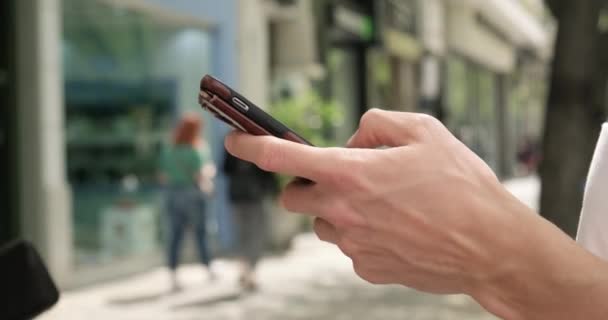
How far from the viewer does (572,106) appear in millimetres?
7652

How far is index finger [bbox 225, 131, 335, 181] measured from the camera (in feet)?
3.21

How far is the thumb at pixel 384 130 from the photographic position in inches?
40.4

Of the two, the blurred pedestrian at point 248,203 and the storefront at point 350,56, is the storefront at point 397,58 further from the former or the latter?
the blurred pedestrian at point 248,203

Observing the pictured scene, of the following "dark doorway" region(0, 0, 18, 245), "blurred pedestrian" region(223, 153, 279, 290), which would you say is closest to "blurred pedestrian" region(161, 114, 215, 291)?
"blurred pedestrian" region(223, 153, 279, 290)

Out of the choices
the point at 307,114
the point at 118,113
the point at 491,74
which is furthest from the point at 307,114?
the point at 491,74

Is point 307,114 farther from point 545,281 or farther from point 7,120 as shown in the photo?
point 545,281

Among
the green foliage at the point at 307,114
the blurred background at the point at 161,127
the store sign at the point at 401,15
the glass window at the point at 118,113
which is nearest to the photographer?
the blurred background at the point at 161,127

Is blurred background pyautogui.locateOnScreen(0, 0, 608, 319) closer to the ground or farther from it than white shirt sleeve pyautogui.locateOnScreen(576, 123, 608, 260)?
closer to the ground

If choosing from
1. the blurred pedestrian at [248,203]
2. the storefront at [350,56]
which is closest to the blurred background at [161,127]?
the storefront at [350,56]

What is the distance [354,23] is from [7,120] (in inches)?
324

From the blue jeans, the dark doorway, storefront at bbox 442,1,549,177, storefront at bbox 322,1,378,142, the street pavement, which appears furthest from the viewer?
storefront at bbox 442,1,549,177

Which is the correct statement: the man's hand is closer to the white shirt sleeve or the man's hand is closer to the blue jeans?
the white shirt sleeve

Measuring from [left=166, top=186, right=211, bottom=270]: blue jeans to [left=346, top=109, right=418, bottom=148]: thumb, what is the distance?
26.4 feet

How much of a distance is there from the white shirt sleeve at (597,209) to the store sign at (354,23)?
530 inches
